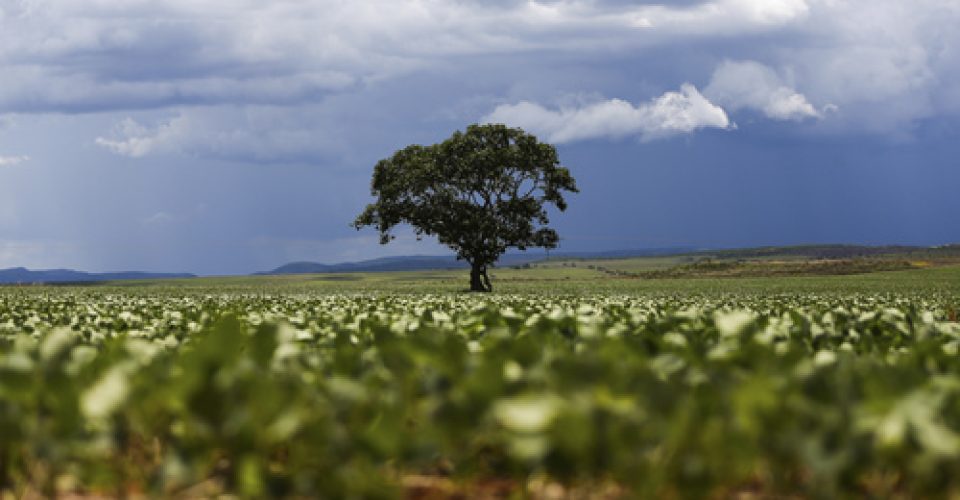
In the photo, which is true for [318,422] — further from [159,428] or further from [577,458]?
[159,428]

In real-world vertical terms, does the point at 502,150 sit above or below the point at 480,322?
above

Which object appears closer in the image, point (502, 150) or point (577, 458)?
point (577, 458)

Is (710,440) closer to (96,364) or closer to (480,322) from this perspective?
(96,364)

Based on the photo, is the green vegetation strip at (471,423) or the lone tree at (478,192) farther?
the lone tree at (478,192)

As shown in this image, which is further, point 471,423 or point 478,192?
point 478,192

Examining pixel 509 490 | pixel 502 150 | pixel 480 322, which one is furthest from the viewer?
pixel 502 150

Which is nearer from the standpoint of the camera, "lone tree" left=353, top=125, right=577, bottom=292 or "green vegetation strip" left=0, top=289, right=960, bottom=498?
"green vegetation strip" left=0, top=289, right=960, bottom=498

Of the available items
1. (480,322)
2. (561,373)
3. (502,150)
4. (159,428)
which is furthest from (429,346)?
(502,150)

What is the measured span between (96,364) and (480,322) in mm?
4199

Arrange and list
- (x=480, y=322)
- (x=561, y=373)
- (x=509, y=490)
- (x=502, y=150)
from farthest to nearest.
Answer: (x=502, y=150), (x=480, y=322), (x=509, y=490), (x=561, y=373)

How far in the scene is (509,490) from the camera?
183 inches

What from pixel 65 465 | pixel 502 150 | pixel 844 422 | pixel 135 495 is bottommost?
pixel 135 495

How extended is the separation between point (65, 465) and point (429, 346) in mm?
1920

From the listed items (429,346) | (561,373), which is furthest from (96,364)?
(561,373)
